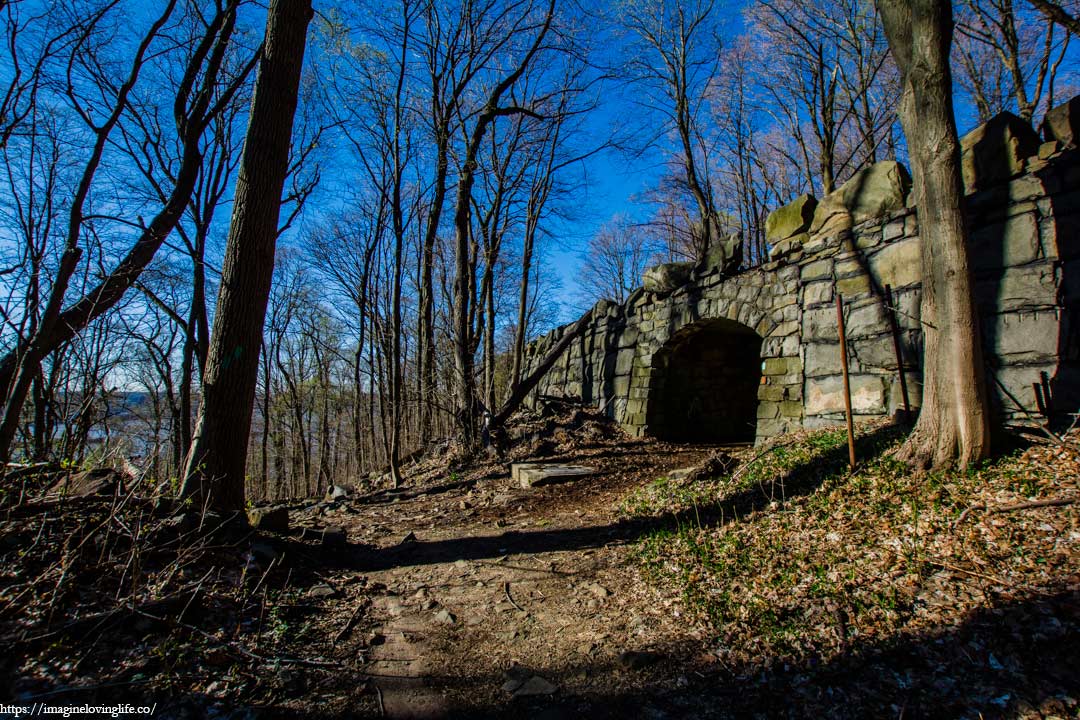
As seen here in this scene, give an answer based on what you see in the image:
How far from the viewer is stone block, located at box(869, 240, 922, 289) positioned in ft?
16.6

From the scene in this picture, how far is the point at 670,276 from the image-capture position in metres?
8.27

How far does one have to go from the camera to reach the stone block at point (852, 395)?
5.21 meters

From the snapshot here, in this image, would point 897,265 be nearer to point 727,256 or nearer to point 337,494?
point 727,256

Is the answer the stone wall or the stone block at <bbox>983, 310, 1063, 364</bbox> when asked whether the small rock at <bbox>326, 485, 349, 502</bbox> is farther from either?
the stone block at <bbox>983, 310, 1063, 364</bbox>

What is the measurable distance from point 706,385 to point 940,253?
5.69 metres

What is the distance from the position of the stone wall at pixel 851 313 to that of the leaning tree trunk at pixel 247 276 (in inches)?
231

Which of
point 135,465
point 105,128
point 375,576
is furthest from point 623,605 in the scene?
point 105,128

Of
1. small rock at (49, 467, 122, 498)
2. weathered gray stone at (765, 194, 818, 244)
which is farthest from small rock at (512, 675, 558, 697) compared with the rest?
weathered gray stone at (765, 194, 818, 244)

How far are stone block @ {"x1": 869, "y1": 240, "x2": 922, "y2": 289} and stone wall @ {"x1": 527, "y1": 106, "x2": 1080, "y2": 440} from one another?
0.5 inches

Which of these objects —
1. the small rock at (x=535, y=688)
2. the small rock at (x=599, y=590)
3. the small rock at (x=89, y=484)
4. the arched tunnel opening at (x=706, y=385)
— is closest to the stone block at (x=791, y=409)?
the arched tunnel opening at (x=706, y=385)

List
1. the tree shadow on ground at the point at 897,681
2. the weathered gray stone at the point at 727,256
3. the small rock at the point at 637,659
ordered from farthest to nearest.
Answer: the weathered gray stone at the point at 727,256 → the small rock at the point at 637,659 → the tree shadow on ground at the point at 897,681

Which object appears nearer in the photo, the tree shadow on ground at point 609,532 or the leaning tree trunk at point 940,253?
the leaning tree trunk at point 940,253

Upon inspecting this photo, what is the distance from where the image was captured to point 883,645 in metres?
2.13

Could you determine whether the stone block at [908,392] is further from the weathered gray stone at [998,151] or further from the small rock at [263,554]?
the small rock at [263,554]
